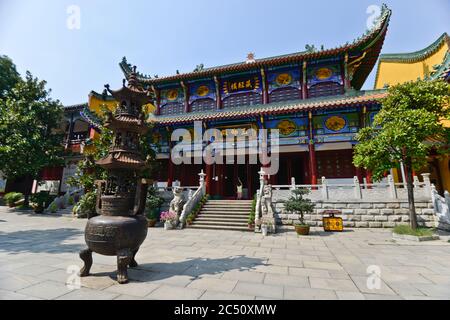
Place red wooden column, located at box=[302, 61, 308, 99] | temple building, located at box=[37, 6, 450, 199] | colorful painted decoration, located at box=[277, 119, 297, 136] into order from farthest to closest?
red wooden column, located at box=[302, 61, 308, 99]
colorful painted decoration, located at box=[277, 119, 297, 136]
temple building, located at box=[37, 6, 450, 199]

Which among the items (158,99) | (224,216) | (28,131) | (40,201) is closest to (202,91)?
(158,99)

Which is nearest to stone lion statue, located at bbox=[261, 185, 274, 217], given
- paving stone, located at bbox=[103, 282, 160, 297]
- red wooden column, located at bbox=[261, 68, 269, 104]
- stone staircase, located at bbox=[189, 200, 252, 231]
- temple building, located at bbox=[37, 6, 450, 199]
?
stone staircase, located at bbox=[189, 200, 252, 231]

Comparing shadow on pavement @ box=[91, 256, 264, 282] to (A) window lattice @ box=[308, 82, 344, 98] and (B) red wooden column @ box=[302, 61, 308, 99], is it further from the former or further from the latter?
(A) window lattice @ box=[308, 82, 344, 98]

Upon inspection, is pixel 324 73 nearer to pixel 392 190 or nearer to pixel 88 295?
pixel 392 190

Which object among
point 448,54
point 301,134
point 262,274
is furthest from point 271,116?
point 262,274

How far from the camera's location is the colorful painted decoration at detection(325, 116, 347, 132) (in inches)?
464

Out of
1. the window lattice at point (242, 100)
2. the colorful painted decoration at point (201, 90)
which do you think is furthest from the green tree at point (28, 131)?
the window lattice at point (242, 100)

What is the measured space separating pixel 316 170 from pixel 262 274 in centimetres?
940

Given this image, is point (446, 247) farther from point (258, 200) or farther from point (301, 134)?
point (301, 134)

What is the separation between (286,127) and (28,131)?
16447 mm

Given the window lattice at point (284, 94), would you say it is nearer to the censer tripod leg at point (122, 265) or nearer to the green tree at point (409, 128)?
the green tree at point (409, 128)

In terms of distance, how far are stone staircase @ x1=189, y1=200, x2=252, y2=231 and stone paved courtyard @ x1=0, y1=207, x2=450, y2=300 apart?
2.20m

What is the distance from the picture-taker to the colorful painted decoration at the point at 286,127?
12414mm

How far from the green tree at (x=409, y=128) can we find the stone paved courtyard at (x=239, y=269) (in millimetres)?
2714
